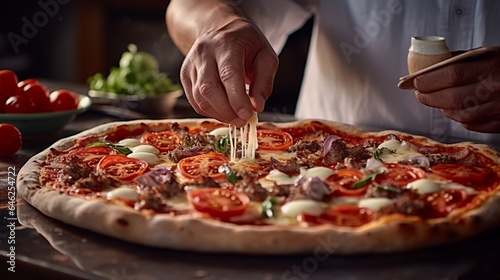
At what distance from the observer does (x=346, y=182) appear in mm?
2438

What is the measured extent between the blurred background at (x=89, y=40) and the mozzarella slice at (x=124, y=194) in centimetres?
412

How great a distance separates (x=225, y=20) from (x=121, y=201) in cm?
111

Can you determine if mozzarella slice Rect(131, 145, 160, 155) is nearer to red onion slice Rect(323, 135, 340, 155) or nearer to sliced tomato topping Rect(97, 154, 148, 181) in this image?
sliced tomato topping Rect(97, 154, 148, 181)

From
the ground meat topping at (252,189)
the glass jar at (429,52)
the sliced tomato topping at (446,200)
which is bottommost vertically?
the sliced tomato topping at (446,200)

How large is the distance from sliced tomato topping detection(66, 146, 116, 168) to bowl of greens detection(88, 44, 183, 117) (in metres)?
1.11

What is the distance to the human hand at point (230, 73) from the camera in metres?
2.55

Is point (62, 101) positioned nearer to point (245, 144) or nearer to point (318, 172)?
point (245, 144)

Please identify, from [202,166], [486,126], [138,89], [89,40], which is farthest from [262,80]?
[89,40]

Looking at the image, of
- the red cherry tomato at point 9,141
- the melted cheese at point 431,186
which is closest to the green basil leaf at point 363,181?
the melted cheese at point 431,186

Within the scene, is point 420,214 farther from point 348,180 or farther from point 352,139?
point 352,139

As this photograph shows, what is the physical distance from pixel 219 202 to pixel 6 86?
1736 mm

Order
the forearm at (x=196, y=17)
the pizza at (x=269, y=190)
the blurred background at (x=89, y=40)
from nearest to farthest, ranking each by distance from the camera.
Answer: the pizza at (x=269, y=190) < the forearm at (x=196, y=17) < the blurred background at (x=89, y=40)

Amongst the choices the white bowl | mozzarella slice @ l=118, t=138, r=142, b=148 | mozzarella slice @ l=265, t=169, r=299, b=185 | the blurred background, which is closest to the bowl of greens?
the white bowl

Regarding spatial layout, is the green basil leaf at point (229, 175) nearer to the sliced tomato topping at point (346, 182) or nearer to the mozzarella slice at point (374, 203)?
the sliced tomato topping at point (346, 182)
